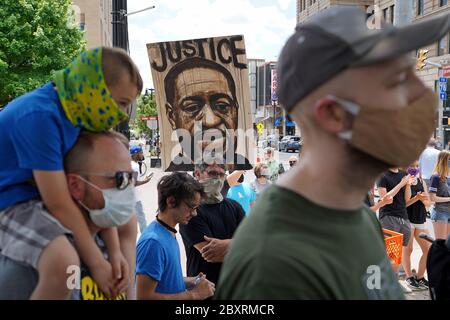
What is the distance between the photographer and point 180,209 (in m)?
3.29

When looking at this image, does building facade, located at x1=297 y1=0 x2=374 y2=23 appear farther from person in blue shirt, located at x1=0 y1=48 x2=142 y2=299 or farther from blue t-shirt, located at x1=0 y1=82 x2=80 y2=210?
blue t-shirt, located at x1=0 y1=82 x2=80 y2=210

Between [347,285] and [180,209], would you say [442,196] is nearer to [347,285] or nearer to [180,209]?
[180,209]

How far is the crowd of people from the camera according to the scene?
122cm

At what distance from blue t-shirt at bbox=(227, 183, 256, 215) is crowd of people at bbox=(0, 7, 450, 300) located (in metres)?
3.08

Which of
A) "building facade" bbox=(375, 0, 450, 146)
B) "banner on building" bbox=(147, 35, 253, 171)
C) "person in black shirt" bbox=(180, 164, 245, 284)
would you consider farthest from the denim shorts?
"building facade" bbox=(375, 0, 450, 146)

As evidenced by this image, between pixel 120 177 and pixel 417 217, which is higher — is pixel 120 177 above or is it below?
above

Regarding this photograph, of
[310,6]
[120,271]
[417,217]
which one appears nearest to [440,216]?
[417,217]

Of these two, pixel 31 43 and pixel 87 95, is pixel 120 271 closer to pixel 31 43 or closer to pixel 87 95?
pixel 87 95

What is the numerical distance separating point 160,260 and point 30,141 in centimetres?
147

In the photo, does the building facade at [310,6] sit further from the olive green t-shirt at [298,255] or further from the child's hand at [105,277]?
the olive green t-shirt at [298,255]

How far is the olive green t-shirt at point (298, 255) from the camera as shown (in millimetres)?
1168

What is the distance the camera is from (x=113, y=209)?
1.94 meters

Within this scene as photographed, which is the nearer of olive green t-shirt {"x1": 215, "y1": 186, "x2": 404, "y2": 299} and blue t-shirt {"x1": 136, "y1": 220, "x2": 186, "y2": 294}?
olive green t-shirt {"x1": 215, "y1": 186, "x2": 404, "y2": 299}
